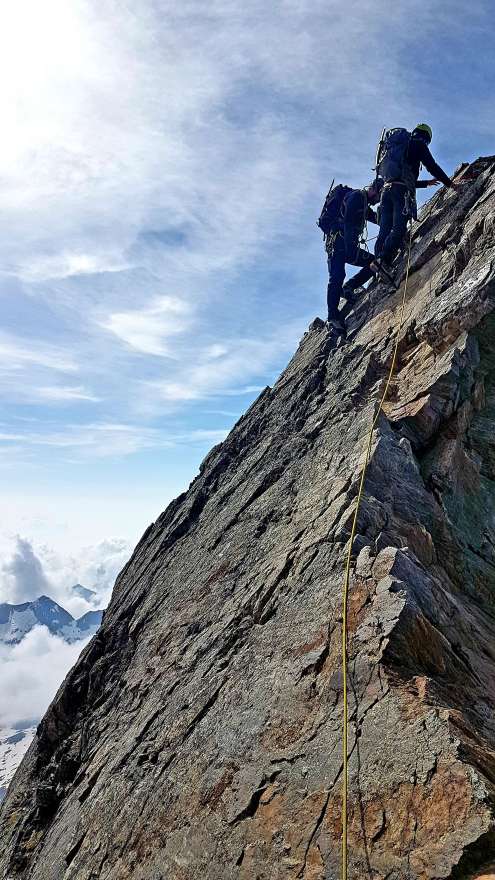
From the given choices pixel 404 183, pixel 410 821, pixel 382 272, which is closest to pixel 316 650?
pixel 410 821

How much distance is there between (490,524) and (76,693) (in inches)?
467

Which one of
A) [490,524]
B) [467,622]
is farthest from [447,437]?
[467,622]

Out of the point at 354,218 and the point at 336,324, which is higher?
the point at 354,218

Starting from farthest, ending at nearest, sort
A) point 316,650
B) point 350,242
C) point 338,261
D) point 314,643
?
1. point 338,261
2. point 350,242
3. point 314,643
4. point 316,650

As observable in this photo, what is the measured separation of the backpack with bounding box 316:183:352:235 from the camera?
21484 mm

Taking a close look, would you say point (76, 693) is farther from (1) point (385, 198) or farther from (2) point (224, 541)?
(1) point (385, 198)

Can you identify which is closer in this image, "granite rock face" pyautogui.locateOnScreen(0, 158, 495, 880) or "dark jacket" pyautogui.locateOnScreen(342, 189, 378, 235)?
"granite rock face" pyautogui.locateOnScreen(0, 158, 495, 880)

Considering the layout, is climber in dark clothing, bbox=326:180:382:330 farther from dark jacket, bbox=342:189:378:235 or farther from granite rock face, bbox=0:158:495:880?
granite rock face, bbox=0:158:495:880

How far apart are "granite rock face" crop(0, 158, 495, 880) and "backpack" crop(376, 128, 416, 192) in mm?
1955

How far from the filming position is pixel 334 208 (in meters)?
21.6

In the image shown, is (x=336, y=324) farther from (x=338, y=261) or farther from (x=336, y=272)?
(x=338, y=261)

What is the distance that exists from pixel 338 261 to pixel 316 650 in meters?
16.6

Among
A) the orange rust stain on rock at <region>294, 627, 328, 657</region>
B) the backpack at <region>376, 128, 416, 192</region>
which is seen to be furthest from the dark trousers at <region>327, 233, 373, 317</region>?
the orange rust stain on rock at <region>294, 627, 328, 657</region>

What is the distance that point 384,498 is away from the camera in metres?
11.0
